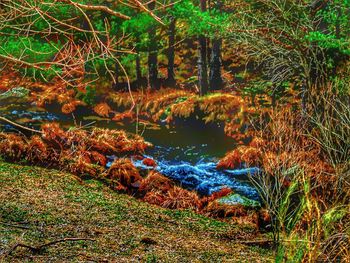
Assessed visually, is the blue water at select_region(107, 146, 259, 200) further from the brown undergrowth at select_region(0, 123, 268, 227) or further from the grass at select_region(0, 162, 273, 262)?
the grass at select_region(0, 162, 273, 262)

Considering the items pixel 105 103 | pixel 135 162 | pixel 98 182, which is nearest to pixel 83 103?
pixel 105 103

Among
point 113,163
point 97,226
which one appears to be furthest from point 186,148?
A: point 97,226

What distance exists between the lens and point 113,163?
432 inches

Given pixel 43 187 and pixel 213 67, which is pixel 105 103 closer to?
pixel 213 67

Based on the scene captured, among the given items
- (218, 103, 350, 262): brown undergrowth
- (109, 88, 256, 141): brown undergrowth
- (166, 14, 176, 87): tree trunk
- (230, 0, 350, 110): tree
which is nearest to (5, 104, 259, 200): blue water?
(109, 88, 256, 141): brown undergrowth

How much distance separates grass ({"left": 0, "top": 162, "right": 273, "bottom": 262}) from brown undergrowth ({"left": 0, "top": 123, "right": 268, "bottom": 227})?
72 cm

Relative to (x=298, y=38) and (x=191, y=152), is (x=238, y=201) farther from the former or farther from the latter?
(x=298, y=38)

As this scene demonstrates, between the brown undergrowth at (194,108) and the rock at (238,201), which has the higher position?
the brown undergrowth at (194,108)

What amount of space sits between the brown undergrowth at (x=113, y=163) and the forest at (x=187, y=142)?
38 millimetres

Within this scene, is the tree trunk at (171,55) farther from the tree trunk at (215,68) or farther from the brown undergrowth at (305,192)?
the brown undergrowth at (305,192)

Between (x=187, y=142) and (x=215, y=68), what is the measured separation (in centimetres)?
310

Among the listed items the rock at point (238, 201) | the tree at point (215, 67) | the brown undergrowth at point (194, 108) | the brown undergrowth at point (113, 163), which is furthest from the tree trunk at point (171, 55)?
the rock at point (238, 201)

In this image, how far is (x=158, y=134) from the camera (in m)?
12.8

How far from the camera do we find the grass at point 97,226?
17.0 ft
